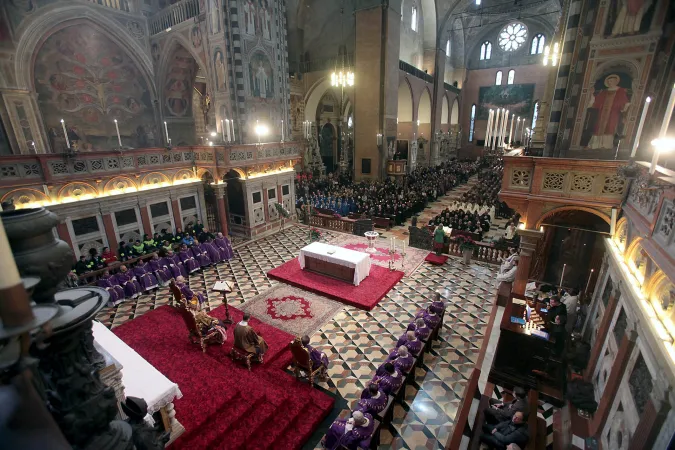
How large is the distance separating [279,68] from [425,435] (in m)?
18.1

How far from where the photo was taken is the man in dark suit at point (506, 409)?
587 cm

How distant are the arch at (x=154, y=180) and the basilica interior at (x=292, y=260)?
6cm

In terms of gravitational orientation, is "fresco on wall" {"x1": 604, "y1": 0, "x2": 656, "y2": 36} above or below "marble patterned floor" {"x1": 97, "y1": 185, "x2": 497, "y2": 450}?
above

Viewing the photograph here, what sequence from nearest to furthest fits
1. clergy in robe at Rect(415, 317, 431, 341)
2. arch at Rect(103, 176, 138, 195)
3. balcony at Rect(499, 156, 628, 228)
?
balcony at Rect(499, 156, 628, 228) < clergy in robe at Rect(415, 317, 431, 341) < arch at Rect(103, 176, 138, 195)

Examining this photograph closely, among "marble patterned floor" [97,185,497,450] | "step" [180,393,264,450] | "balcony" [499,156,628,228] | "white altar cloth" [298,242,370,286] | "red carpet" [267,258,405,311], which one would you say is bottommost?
"marble patterned floor" [97,185,497,450]

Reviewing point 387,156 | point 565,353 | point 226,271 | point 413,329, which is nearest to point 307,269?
point 226,271

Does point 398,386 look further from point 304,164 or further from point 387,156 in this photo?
point 304,164

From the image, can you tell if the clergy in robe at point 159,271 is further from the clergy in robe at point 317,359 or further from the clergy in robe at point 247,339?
the clergy in robe at point 317,359

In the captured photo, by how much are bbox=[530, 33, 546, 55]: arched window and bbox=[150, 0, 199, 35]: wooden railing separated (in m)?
37.9

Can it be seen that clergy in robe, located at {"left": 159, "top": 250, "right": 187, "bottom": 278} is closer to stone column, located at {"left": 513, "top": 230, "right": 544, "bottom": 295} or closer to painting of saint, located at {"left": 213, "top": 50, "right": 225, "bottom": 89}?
painting of saint, located at {"left": 213, "top": 50, "right": 225, "bottom": 89}

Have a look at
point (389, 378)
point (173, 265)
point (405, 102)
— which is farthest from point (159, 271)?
point (405, 102)

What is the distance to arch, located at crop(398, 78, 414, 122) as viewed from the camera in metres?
29.2

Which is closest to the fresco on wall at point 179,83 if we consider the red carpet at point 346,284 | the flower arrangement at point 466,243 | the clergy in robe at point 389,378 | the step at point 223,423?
the red carpet at point 346,284

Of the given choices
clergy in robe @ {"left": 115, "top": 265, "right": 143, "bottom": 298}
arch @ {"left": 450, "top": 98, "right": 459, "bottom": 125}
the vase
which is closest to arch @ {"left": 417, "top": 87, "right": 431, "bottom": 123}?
arch @ {"left": 450, "top": 98, "right": 459, "bottom": 125}
